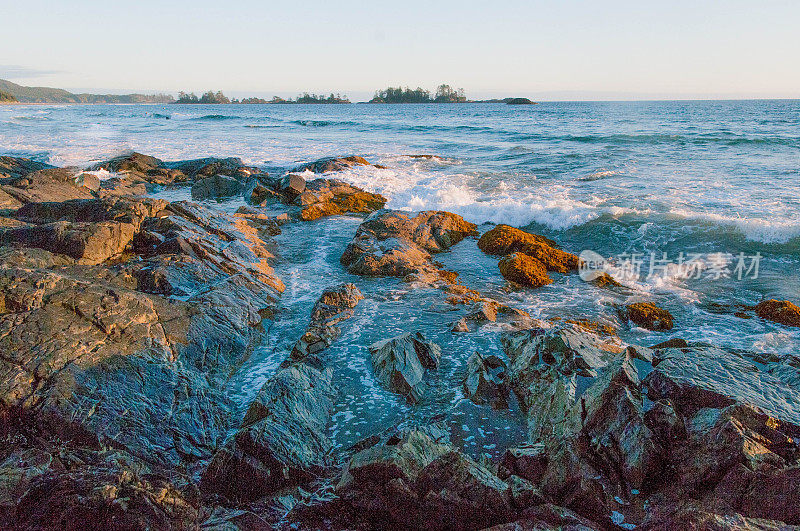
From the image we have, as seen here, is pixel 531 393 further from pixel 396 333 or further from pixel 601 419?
pixel 396 333

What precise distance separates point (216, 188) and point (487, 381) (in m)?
14.2

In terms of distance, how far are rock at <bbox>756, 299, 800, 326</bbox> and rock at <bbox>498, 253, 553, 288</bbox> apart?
354 cm

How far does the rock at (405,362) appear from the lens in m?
5.51

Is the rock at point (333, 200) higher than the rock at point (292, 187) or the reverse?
the reverse

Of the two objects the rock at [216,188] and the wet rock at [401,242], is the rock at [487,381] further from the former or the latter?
the rock at [216,188]

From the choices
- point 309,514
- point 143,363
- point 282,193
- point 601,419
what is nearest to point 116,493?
point 309,514

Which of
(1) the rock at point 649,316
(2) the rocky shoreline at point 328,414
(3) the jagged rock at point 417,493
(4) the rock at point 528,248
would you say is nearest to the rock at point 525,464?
(2) the rocky shoreline at point 328,414

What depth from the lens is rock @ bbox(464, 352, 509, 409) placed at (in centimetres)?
529

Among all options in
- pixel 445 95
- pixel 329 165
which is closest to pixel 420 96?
pixel 445 95

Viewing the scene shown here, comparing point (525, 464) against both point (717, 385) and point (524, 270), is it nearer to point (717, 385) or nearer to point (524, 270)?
point (717, 385)

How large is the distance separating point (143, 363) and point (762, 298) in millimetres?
10392

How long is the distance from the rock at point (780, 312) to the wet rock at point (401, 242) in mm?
5721

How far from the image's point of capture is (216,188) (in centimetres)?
1650

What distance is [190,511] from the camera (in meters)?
3.36
